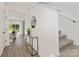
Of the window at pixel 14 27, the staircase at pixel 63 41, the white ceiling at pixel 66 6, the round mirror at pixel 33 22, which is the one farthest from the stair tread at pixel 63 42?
the window at pixel 14 27

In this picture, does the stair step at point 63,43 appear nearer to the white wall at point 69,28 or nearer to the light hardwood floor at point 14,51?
the white wall at point 69,28

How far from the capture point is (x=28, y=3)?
169 centimetres

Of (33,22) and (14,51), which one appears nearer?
(14,51)

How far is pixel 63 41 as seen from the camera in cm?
173

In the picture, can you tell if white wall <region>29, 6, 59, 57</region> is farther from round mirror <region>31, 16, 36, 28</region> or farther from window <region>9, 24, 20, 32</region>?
window <region>9, 24, 20, 32</region>

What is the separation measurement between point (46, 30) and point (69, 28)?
Result: 0.41 m

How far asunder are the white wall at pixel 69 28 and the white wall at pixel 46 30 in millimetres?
97

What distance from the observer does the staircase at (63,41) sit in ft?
5.57

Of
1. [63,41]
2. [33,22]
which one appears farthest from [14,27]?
[63,41]

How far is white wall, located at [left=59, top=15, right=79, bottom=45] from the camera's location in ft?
5.50

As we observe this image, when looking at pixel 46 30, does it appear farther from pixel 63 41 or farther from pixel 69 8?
pixel 69 8

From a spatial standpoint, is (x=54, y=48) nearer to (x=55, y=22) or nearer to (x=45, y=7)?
(x=55, y=22)

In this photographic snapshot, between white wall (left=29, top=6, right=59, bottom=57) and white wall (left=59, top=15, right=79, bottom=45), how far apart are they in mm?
97

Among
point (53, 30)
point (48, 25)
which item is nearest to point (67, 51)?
point (53, 30)
